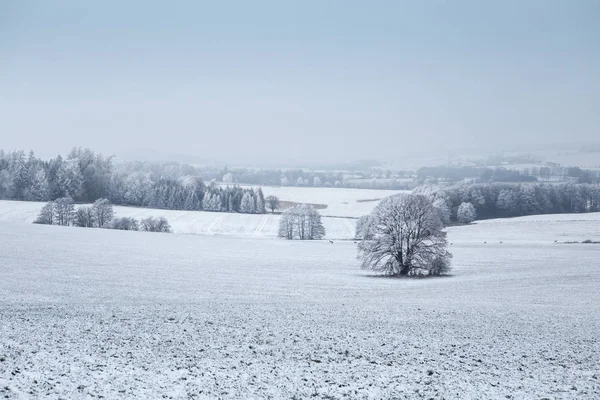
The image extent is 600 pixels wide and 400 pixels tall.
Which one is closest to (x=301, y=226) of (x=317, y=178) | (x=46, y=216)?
(x=46, y=216)

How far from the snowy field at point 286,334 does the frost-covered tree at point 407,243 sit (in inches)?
117

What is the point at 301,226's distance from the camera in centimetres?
7569

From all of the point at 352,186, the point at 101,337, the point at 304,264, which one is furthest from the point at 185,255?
the point at 352,186

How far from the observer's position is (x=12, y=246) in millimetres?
35625

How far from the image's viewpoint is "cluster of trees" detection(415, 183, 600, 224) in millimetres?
82875

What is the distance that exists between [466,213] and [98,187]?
2881 inches

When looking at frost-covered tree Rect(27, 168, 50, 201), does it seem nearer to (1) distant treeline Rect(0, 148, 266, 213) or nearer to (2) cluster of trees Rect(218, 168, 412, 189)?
(1) distant treeline Rect(0, 148, 266, 213)

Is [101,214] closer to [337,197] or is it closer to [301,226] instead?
[301,226]

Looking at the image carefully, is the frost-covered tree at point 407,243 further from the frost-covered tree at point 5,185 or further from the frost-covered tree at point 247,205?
the frost-covered tree at point 5,185

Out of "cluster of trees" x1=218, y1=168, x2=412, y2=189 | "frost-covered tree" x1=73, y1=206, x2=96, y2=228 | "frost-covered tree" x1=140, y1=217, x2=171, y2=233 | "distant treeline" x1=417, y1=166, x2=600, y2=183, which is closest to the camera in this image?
"frost-covered tree" x1=140, y1=217, x2=171, y2=233

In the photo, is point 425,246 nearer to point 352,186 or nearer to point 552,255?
point 552,255

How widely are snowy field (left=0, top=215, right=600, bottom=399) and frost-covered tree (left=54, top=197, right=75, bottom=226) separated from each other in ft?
148

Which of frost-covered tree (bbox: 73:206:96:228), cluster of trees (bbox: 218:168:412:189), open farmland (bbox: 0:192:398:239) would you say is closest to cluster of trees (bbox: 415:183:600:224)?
open farmland (bbox: 0:192:398:239)

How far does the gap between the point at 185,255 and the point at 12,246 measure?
43.6 feet
